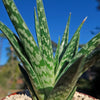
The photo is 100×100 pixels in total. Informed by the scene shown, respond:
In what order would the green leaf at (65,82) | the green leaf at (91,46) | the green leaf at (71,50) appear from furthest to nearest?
the green leaf at (71,50)
the green leaf at (91,46)
the green leaf at (65,82)

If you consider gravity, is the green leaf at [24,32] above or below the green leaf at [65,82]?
above

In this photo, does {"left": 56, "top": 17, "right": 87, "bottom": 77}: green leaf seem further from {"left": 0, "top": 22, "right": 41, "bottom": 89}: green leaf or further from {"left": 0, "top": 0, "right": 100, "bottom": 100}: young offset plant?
{"left": 0, "top": 22, "right": 41, "bottom": 89}: green leaf

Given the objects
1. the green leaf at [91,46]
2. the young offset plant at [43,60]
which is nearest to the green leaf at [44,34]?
the young offset plant at [43,60]

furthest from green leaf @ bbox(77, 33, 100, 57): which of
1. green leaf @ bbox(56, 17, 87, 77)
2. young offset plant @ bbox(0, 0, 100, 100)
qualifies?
green leaf @ bbox(56, 17, 87, 77)

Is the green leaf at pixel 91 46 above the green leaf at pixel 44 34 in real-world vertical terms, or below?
below

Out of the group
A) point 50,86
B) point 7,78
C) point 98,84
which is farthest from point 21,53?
point 7,78

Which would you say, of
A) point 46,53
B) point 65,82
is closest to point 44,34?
point 46,53

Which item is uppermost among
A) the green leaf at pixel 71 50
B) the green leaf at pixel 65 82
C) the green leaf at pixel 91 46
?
the green leaf at pixel 71 50

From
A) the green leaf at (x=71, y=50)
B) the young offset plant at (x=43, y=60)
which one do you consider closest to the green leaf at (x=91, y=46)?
the young offset plant at (x=43, y=60)

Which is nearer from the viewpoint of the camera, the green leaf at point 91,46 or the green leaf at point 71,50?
the green leaf at point 91,46

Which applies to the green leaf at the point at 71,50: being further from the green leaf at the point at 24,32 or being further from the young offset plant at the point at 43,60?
the green leaf at the point at 24,32

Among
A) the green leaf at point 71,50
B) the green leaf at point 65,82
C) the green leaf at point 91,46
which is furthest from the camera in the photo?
the green leaf at point 71,50
